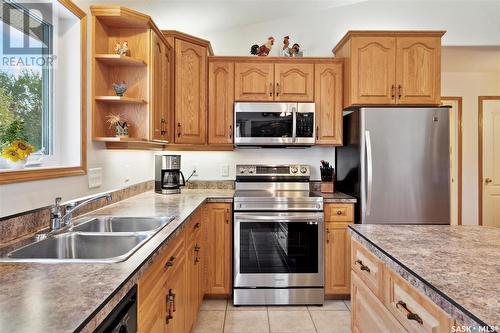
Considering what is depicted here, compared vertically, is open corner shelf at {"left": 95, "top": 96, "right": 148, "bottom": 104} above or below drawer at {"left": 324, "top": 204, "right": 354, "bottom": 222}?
above

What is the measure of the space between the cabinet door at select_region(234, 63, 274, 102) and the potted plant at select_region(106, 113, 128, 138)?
1168mm

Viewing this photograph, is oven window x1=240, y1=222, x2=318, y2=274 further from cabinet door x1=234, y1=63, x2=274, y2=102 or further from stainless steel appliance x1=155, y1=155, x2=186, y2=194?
cabinet door x1=234, y1=63, x2=274, y2=102

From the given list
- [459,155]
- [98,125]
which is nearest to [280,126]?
[98,125]

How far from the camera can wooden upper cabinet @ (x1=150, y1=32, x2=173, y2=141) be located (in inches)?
95.7

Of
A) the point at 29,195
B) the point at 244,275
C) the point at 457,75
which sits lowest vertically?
the point at 244,275

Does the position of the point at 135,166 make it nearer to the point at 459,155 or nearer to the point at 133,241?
the point at 133,241

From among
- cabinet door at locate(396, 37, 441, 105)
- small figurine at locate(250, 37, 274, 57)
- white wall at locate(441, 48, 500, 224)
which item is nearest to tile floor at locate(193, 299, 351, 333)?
cabinet door at locate(396, 37, 441, 105)

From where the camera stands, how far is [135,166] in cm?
287

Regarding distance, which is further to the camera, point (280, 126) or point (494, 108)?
point (494, 108)

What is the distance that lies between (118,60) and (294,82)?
1583 mm

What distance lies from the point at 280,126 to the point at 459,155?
295cm

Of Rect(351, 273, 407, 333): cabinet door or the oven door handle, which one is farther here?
the oven door handle

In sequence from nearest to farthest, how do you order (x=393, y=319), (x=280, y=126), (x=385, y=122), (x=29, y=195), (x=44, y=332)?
(x=44, y=332) < (x=393, y=319) < (x=29, y=195) < (x=385, y=122) < (x=280, y=126)

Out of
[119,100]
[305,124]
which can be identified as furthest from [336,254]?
[119,100]
